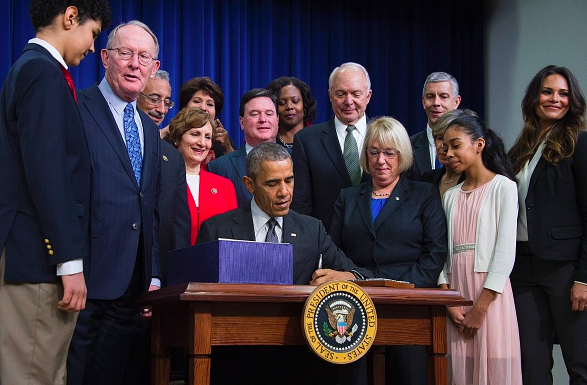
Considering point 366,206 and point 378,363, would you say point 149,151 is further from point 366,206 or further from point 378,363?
point 378,363

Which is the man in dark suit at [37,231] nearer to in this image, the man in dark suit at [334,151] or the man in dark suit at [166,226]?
the man in dark suit at [166,226]

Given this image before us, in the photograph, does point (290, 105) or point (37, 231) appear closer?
point (37, 231)

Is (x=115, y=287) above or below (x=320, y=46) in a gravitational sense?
below

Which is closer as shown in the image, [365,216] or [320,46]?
[365,216]

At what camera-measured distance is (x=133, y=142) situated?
280 centimetres

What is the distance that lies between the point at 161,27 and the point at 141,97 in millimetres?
1639

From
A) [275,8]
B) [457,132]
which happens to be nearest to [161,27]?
[275,8]

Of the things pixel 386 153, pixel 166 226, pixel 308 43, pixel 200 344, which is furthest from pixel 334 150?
pixel 308 43

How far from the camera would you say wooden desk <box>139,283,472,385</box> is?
221 centimetres

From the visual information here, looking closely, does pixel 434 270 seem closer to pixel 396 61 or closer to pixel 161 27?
pixel 161 27

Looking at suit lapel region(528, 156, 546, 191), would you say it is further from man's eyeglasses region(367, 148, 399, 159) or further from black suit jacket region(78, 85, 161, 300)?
black suit jacket region(78, 85, 161, 300)

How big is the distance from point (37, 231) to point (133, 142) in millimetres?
681

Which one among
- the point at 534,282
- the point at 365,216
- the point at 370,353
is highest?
the point at 365,216

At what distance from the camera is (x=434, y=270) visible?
3137mm
